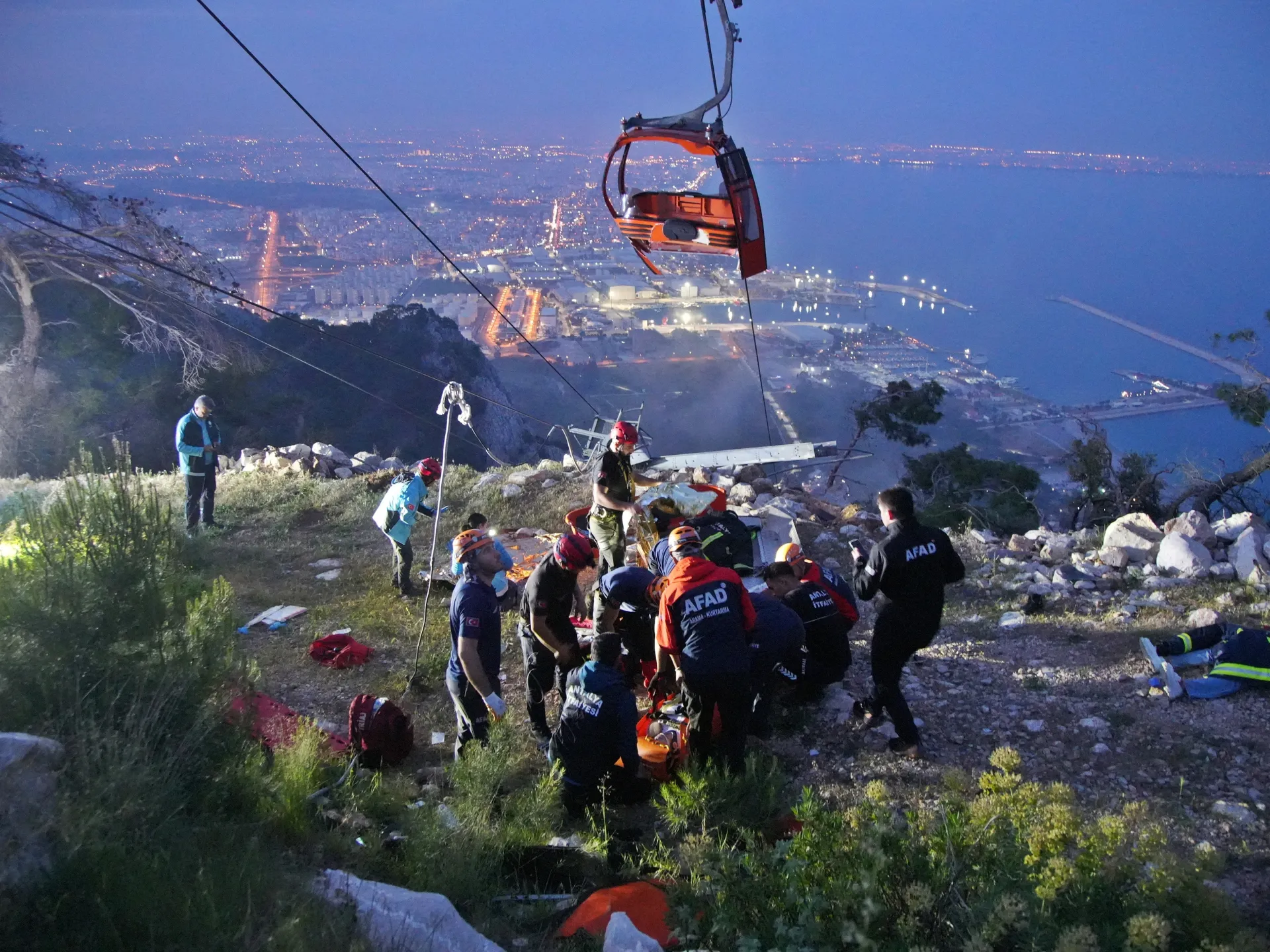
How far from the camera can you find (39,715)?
11.8ft

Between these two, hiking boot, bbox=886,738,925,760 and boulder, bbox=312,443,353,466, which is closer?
hiking boot, bbox=886,738,925,760

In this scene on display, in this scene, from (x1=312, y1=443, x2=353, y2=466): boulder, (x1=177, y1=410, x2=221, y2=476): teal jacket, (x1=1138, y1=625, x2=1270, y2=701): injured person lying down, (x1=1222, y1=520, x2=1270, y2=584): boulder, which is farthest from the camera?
(x1=312, y1=443, x2=353, y2=466): boulder

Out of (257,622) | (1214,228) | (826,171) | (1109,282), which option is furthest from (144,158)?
(1214,228)

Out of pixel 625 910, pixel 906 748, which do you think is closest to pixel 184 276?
pixel 625 910

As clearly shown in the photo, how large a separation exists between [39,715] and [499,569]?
7.92 ft

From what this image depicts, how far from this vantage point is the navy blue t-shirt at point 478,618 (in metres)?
4.90

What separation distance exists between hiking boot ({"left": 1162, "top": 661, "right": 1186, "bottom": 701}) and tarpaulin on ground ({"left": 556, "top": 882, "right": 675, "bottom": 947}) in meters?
3.97

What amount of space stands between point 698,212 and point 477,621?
4617mm

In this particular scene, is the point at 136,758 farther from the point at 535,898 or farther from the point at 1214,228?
the point at 1214,228

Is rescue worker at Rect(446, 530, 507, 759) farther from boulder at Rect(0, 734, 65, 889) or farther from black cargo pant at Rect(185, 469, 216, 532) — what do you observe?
black cargo pant at Rect(185, 469, 216, 532)

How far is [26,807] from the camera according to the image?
2947mm

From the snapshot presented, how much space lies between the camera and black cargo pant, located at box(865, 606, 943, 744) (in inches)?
190

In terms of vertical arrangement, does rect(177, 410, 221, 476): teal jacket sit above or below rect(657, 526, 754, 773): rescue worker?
below

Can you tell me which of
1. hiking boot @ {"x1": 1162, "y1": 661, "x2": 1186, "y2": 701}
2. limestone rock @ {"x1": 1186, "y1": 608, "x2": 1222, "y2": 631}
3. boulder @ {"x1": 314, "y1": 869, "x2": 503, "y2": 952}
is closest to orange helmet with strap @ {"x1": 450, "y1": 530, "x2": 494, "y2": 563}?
boulder @ {"x1": 314, "y1": 869, "x2": 503, "y2": 952}
